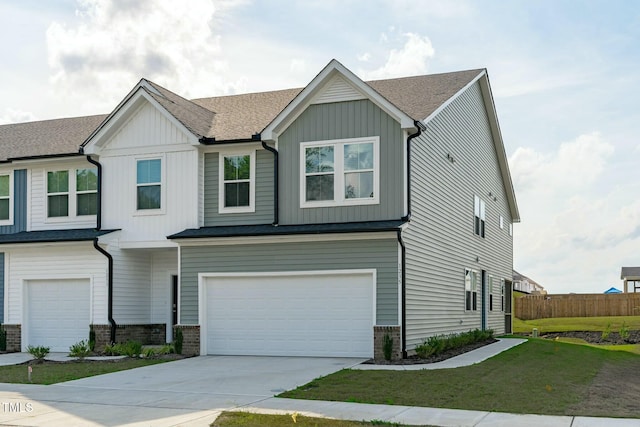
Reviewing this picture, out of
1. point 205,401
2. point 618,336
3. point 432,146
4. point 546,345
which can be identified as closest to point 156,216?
point 432,146

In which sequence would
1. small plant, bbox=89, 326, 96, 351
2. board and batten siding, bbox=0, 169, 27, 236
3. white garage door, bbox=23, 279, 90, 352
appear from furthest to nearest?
board and batten siding, bbox=0, 169, 27, 236
white garage door, bbox=23, 279, 90, 352
small plant, bbox=89, 326, 96, 351

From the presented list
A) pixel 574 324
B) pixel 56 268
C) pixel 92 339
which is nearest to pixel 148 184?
pixel 56 268

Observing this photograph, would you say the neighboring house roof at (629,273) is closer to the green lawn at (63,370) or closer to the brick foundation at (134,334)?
the brick foundation at (134,334)

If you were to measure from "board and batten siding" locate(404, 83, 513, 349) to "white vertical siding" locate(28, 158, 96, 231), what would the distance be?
1004cm

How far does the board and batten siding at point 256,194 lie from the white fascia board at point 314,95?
A: 3.17ft

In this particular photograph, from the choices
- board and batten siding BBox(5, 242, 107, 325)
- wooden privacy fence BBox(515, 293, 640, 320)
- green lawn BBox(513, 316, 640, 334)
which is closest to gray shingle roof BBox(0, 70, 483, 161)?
board and batten siding BBox(5, 242, 107, 325)

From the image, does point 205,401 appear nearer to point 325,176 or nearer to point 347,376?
point 347,376

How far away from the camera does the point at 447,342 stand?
2278 cm

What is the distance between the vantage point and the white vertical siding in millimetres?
24625

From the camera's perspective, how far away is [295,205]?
70.5ft

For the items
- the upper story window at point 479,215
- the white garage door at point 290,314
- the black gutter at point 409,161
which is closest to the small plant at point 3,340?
the white garage door at point 290,314

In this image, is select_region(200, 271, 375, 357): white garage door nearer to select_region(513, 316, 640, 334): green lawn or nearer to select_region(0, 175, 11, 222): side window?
select_region(0, 175, 11, 222): side window

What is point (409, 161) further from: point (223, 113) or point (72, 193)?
point (72, 193)

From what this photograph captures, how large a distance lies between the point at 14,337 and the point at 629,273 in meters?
47.0
